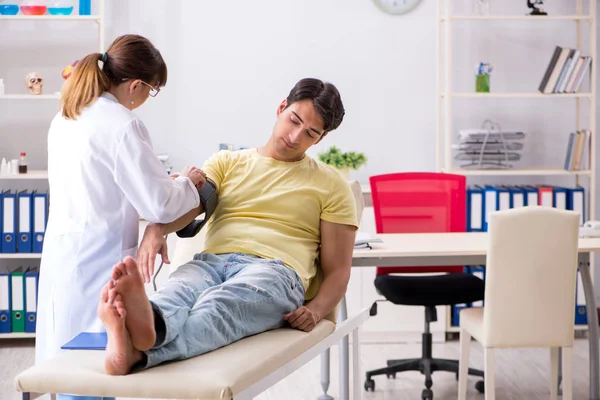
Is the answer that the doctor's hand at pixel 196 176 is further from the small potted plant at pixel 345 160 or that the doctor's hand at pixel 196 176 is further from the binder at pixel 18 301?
the binder at pixel 18 301

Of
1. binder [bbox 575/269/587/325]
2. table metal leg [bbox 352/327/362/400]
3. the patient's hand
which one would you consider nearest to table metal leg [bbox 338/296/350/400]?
table metal leg [bbox 352/327/362/400]

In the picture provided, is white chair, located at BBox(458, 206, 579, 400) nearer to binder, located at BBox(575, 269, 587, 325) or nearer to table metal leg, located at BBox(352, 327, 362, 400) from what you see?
table metal leg, located at BBox(352, 327, 362, 400)

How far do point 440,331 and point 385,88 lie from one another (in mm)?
1333

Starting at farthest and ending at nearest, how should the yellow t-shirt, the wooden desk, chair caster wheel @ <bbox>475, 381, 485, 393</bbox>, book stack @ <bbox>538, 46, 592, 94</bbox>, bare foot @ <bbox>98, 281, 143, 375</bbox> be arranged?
book stack @ <bbox>538, 46, 592, 94</bbox> → chair caster wheel @ <bbox>475, 381, 485, 393</bbox> → the wooden desk → the yellow t-shirt → bare foot @ <bbox>98, 281, 143, 375</bbox>

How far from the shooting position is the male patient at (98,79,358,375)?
5.79 ft

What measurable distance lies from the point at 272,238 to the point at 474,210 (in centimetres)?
225

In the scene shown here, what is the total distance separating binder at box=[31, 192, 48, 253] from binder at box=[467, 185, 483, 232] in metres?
2.11

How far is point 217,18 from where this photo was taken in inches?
170

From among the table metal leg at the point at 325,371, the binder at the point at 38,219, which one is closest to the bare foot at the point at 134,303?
the table metal leg at the point at 325,371

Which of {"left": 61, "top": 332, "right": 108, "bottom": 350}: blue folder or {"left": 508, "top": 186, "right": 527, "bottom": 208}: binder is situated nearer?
{"left": 61, "top": 332, "right": 108, "bottom": 350}: blue folder

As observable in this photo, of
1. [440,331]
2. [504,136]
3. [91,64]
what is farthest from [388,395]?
[91,64]

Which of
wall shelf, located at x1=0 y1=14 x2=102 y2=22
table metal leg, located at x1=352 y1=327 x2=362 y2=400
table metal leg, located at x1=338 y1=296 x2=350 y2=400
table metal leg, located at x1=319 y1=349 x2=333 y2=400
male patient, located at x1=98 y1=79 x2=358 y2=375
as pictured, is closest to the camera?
male patient, located at x1=98 y1=79 x2=358 y2=375

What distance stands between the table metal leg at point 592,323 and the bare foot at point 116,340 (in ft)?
6.53

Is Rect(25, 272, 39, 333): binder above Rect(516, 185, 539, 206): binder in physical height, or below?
below
